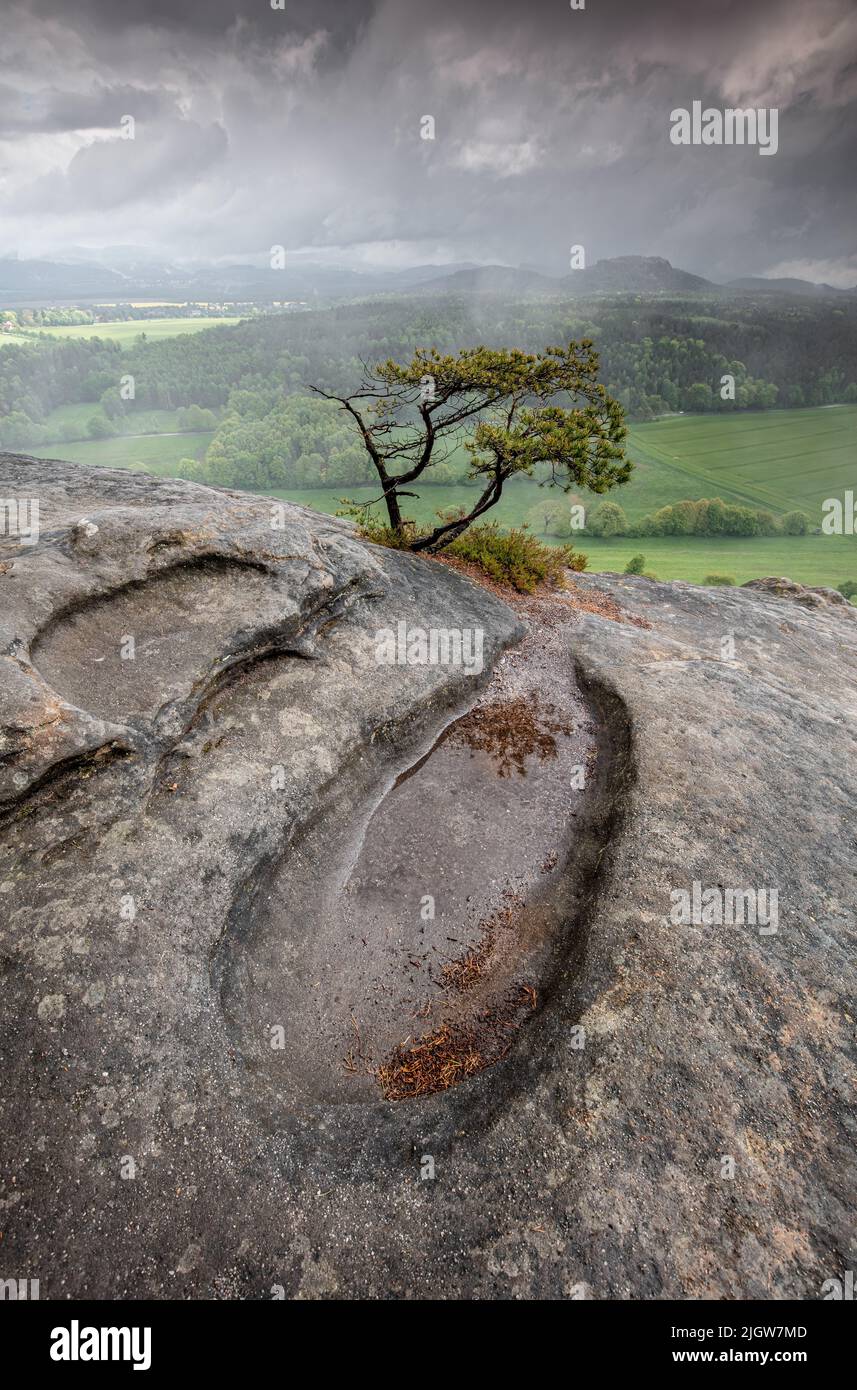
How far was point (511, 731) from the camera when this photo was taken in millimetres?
15438

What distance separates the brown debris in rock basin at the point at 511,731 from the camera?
48.3 ft

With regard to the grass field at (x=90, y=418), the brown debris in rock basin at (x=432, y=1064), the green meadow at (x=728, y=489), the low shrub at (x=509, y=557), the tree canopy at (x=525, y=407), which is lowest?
the brown debris in rock basin at (x=432, y=1064)

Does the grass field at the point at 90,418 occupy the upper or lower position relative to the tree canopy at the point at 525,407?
upper

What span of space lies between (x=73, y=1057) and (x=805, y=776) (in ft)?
46.1

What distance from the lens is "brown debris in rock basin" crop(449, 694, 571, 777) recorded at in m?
14.7

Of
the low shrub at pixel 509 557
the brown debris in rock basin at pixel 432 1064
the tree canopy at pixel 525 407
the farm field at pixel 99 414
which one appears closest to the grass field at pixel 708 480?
the farm field at pixel 99 414

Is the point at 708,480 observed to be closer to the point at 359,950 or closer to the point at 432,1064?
the point at 359,950

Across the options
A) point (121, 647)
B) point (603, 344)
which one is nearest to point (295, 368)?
point (603, 344)

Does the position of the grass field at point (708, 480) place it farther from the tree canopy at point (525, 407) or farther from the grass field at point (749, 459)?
the tree canopy at point (525, 407)

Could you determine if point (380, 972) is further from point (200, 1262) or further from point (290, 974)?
point (200, 1262)

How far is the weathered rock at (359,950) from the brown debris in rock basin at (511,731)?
0.76 feet

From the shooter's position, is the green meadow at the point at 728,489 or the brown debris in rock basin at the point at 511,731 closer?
the brown debris in rock basin at the point at 511,731

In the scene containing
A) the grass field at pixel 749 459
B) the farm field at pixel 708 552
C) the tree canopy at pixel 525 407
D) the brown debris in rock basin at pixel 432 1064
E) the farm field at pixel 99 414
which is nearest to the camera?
the brown debris in rock basin at pixel 432 1064

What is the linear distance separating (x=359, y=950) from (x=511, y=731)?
6.88 metres
